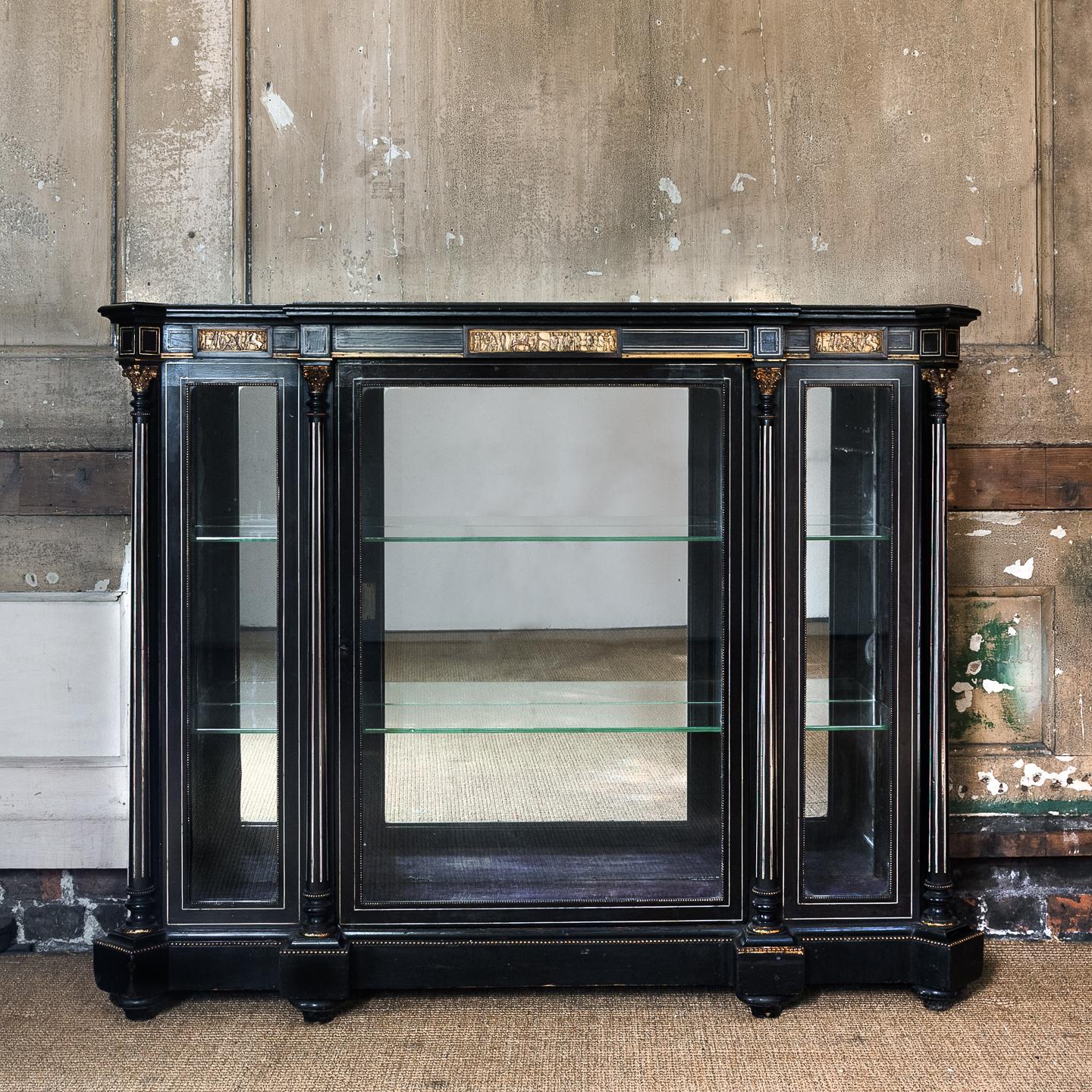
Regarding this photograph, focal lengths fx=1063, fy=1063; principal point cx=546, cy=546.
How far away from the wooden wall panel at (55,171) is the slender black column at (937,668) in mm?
2262

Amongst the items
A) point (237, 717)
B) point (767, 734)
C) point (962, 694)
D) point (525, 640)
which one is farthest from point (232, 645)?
point (962, 694)

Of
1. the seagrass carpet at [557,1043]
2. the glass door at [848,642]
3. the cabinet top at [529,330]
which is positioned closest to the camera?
the seagrass carpet at [557,1043]

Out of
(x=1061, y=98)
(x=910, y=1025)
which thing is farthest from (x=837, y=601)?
(x=1061, y=98)

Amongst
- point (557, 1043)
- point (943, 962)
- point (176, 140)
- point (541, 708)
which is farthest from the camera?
point (176, 140)

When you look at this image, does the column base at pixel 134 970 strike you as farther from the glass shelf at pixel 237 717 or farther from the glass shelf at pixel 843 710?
the glass shelf at pixel 843 710

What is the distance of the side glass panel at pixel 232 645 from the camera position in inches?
101

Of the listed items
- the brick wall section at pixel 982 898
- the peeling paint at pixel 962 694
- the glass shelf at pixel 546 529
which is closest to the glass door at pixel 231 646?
the glass shelf at pixel 546 529

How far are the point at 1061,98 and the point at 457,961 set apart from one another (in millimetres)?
2892

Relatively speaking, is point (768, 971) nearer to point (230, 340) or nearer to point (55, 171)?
point (230, 340)

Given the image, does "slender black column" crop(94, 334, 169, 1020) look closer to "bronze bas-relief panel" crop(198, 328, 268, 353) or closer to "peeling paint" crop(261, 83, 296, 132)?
"bronze bas-relief panel" crop(198, 328, 268, 353)

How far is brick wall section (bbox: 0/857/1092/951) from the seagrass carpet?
22 cm

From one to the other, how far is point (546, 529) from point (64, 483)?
1.42 m

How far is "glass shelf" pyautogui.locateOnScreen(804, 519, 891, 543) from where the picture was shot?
2.64 m

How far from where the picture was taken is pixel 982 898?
3.07 metres
